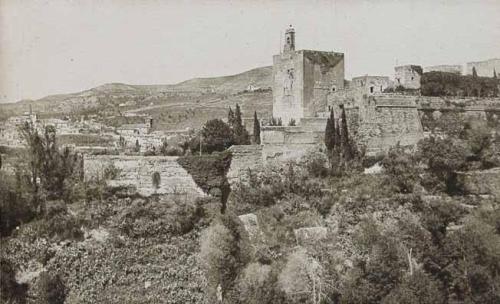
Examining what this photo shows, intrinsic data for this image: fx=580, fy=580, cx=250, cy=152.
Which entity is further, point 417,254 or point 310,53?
point 310,53

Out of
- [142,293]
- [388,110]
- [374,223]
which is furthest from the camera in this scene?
[388,110]

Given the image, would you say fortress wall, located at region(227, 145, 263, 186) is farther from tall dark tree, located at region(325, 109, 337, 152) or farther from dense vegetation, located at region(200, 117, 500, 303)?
tall dark tree, located at region(325, 109, 337, 152)

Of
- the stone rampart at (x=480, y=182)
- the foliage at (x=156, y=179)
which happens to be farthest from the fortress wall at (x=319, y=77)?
the foliage at (x=156, y=179)

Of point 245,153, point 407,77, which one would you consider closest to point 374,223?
point 245,153

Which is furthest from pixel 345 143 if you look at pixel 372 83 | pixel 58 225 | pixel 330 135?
pixel 58 225

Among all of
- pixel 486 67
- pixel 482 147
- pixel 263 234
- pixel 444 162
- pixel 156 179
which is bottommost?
pixel 263 234

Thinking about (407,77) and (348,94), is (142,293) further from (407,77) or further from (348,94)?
(407,77)

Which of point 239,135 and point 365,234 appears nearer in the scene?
point 365,234

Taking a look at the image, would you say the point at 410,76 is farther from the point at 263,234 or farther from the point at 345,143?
the point at 263,234
